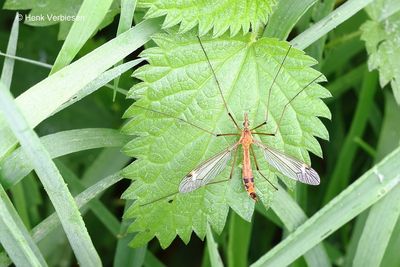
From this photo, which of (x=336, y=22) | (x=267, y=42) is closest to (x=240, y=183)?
(x=267, y=42)

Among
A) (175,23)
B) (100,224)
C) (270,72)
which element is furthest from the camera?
(100,224)

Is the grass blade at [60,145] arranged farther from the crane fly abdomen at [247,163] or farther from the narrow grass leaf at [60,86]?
the crane fly abdomen at [247,163]

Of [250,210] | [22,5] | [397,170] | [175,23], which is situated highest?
[22,5]

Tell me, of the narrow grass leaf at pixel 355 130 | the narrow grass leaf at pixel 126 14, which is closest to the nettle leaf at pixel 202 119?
the narrow grass leaf at pixel 126 14

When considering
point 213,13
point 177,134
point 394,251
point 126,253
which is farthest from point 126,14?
point 394,251

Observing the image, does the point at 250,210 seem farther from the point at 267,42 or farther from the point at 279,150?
the point at 267,42

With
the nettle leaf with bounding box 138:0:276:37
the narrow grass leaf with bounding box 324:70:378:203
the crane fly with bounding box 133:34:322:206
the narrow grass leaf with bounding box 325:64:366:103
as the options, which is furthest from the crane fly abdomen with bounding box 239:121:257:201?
the narrow grass leaf with bounding box 325:64:366:103
